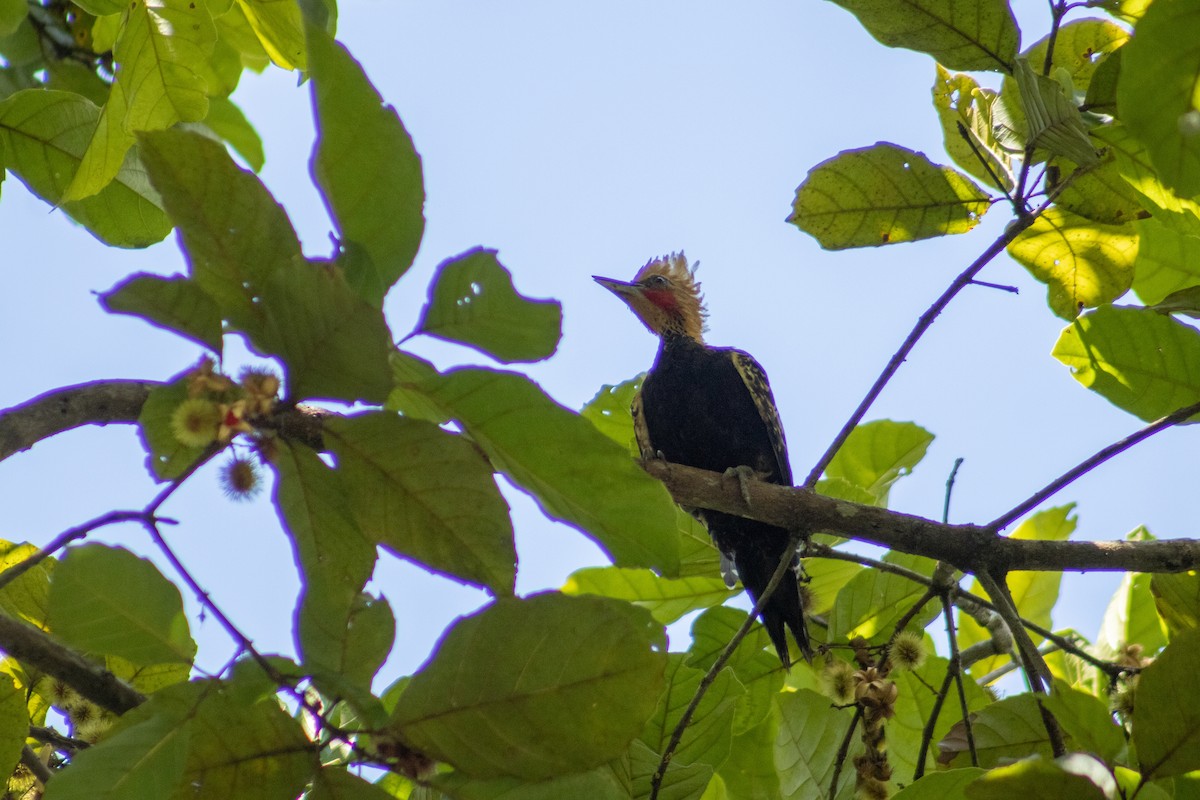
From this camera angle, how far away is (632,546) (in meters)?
1.48

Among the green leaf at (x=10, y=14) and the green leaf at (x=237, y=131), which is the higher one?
the green leaf at (x=237, y=131)

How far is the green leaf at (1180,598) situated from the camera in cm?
232

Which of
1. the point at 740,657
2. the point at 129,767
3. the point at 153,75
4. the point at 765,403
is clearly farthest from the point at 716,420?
the point at 129,767

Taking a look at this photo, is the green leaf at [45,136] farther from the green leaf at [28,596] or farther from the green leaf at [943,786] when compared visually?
the green leaf at [943,786]

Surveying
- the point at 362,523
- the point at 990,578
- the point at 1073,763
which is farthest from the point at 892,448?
the point at 362,523

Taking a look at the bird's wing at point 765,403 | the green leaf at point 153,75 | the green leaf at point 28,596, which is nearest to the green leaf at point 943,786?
the green leaf at point 28,596

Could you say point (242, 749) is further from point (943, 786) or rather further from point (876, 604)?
point (876, 604)

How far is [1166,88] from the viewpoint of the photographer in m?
1.44

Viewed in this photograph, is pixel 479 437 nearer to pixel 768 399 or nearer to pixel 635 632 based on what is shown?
pixel 635 632

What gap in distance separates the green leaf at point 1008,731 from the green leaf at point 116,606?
1.50 m

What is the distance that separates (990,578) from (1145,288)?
4.48ft

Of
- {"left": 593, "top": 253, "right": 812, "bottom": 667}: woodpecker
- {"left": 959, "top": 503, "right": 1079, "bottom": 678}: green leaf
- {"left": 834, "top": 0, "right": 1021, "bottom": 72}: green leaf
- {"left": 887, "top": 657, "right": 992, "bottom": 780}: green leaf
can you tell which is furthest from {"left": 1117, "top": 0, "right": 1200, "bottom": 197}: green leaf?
{"left": 593, "top": 253, "right": 812, "bottom": 667}: woodpecker

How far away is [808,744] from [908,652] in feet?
1.17

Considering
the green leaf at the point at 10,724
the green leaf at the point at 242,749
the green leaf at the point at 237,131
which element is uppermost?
the green leaf at the point at 237,131
